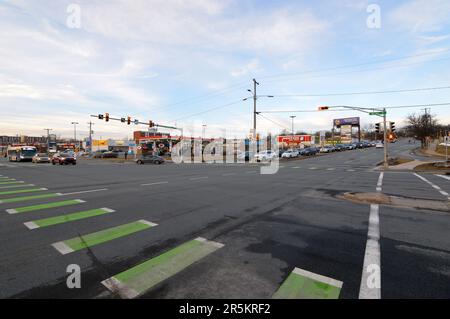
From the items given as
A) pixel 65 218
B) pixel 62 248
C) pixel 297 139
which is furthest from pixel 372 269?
pixel 297 139

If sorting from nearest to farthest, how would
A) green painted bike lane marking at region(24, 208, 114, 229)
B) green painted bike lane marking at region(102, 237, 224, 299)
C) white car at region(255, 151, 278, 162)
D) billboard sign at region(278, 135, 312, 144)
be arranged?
green painted bike lane marking at region(102, 237, 224, 299) → green painted bike lane marking at region(24, 208, 114, 229) → white car at region(255, 151, 278, 162) → billboard sign at region(278, 135, 312, 144)

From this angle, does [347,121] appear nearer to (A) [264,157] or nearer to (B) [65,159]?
(A) [264,157]

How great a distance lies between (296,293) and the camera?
3.10 m

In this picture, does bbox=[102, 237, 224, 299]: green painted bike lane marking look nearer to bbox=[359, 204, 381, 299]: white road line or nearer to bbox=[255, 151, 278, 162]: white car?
bbox=[359, 204, 381, 299]: white road line

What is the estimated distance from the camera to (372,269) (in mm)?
3693

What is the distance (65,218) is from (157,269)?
4320 mm

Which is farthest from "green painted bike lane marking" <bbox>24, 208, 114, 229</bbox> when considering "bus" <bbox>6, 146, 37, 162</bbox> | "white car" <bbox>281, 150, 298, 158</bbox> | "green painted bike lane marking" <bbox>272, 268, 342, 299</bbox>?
"bus" <bbox>6, 146, 37, 162</bbox>

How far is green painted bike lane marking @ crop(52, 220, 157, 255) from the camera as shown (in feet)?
14.9

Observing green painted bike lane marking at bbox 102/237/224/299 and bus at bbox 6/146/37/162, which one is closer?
green painted bike lane marking at bbox 102/237/224/299

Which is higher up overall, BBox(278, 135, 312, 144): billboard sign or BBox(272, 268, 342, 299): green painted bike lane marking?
BBox(278, 135, 312, 144): billboard sign

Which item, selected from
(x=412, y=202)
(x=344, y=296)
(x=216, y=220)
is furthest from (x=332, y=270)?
(x=412, y=202)

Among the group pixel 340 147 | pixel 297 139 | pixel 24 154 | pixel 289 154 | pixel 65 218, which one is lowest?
pixel 65 218
